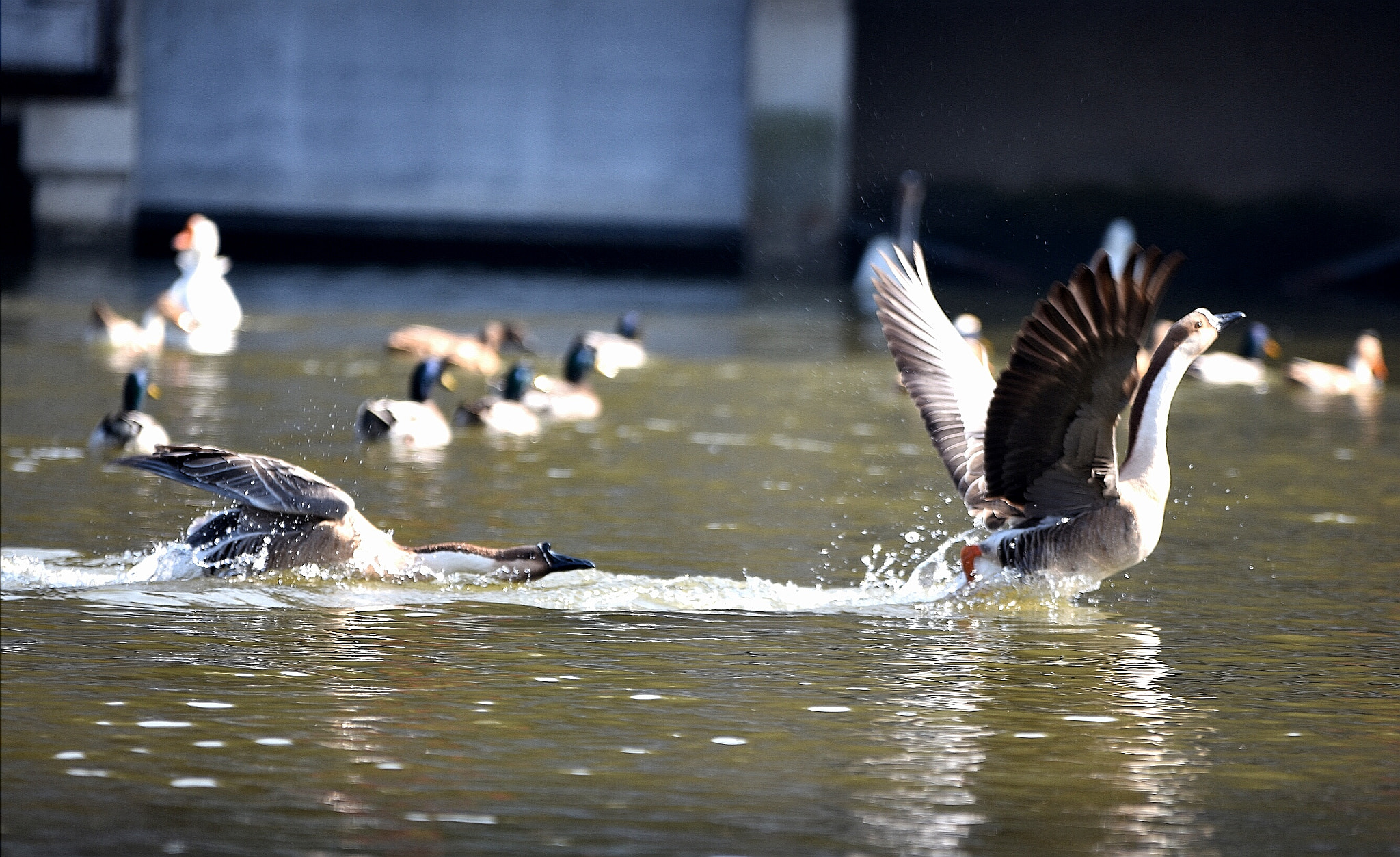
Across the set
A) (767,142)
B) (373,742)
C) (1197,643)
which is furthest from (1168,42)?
(373,742)

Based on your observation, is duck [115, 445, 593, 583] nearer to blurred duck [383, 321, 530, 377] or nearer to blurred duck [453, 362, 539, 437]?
blurred duck [453, 362, 539, 437]

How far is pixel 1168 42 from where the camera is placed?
114ft

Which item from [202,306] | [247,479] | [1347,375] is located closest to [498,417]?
[247,479]

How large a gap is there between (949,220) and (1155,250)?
28238mm

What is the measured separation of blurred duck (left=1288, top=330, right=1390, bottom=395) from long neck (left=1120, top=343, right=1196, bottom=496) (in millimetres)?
10755

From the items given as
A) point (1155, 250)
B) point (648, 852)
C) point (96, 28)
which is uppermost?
point (96, 28)

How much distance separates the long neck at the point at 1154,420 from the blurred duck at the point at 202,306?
12354mm

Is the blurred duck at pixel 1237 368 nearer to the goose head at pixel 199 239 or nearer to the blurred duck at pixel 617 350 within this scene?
the blurred duck at pixel 617 350

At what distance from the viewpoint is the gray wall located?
35188 millimetres

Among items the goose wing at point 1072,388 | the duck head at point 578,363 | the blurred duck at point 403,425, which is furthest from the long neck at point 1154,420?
the duck head at point 578,363

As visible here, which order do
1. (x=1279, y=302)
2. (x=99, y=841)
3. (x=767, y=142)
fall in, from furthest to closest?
(x=767, y=142) < (x=1279, y=302) < (x=99, y=841)

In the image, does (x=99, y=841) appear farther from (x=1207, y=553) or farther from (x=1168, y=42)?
(x=1168, y=42)

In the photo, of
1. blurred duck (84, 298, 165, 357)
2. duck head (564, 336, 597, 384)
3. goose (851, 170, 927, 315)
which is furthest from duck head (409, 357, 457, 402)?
goose (851, 170, 927, 315)

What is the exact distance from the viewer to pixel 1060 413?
7.88m
